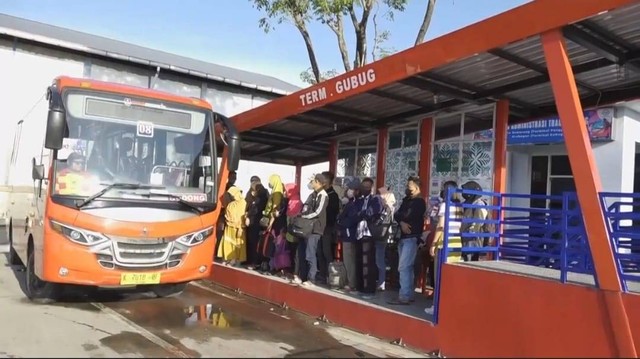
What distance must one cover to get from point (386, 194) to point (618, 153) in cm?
835

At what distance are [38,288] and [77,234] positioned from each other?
161 cm

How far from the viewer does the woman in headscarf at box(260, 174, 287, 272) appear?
31.7ft

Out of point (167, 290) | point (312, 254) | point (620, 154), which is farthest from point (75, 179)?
point (620, 154)

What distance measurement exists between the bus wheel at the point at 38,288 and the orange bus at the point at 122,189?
0.02 m

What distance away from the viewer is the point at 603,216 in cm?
538

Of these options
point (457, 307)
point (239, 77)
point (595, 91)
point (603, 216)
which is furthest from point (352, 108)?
point (239, 77)

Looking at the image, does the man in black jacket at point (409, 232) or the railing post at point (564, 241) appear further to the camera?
the man in black jacket at point (409, 232)

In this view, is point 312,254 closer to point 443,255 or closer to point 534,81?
point 443,255

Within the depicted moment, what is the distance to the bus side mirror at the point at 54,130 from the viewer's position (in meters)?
6.92

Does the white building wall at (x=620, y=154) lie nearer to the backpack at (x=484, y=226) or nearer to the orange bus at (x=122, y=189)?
the backpack at (x=484, y=226)

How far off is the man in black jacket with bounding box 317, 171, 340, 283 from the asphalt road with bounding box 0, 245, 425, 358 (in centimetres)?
103

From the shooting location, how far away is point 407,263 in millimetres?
7578

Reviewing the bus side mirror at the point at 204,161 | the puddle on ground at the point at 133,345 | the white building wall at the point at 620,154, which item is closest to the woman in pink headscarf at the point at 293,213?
the bus side mirror at the point at 204,161

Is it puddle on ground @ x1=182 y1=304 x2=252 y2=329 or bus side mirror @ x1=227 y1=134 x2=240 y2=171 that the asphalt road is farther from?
bus side mirror @ x1=227 y1=134 x2=240 y2=171
